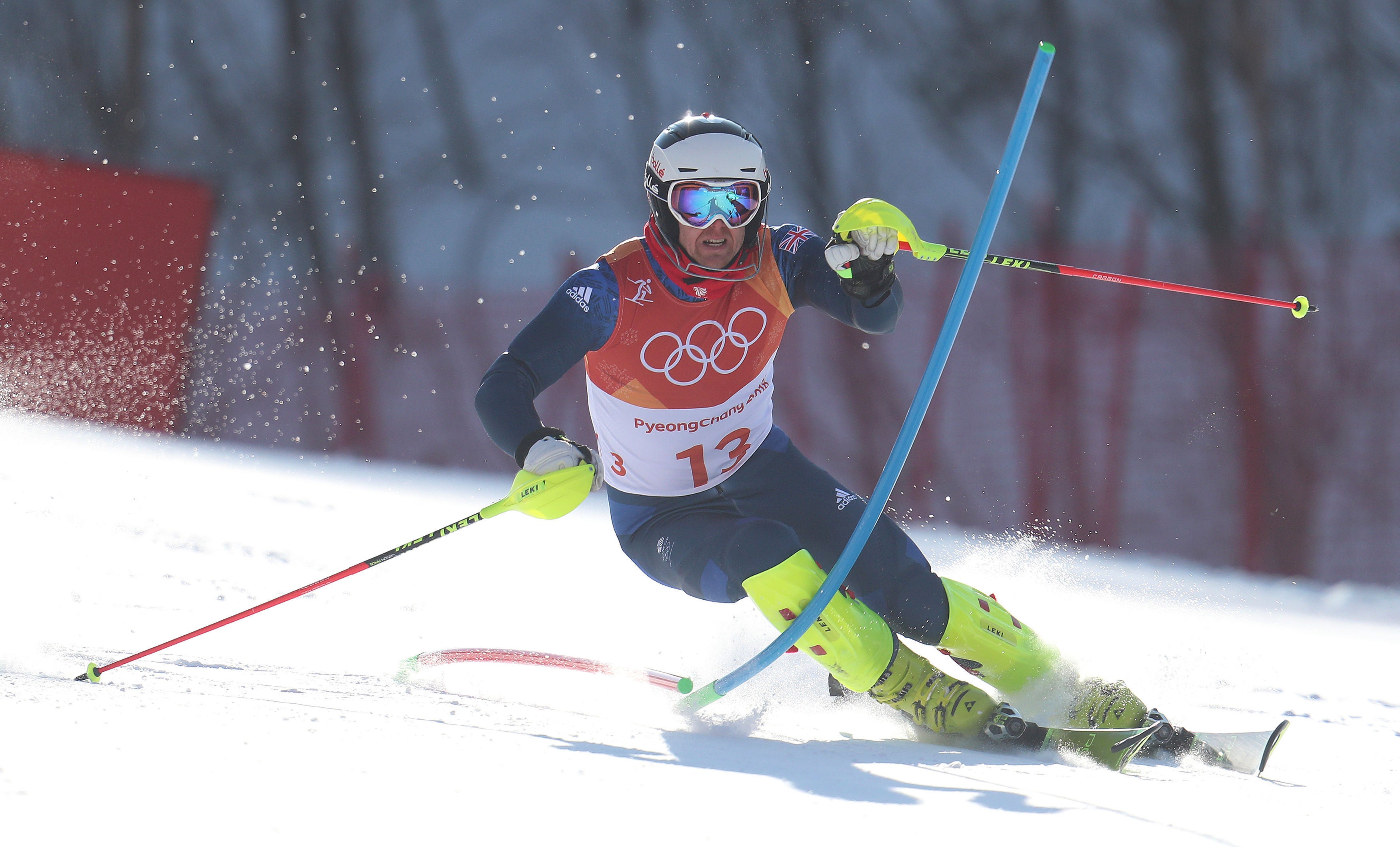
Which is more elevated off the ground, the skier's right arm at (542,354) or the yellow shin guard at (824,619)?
the skier's right arm at (542,354)

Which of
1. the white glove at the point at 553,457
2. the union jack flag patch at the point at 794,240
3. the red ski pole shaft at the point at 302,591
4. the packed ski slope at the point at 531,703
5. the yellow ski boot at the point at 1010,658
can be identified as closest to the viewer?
the packed ski slope at the point at 531,703

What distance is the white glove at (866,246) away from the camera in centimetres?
268

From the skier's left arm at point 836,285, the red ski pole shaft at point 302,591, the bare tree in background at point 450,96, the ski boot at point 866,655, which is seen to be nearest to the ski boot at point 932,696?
the ski boot at point 866,655

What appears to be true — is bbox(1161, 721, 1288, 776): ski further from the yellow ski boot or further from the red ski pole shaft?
the red ski pole shaft

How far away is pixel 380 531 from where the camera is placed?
6.23 meters

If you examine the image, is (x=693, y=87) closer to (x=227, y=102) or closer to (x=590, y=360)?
(x=227, y=102)

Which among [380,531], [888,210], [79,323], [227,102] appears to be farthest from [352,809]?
[227,102]

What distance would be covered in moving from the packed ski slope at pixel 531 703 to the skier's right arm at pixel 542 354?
64 cm

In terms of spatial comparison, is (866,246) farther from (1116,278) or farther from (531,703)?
(531,703)

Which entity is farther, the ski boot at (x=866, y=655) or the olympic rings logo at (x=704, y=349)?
the olympic rings logo at (x=704, y=349)

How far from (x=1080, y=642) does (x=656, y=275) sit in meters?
2.16

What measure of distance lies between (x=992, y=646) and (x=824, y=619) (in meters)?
0.52

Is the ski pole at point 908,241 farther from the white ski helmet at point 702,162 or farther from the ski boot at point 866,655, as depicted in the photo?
the ski boot at point 866,655

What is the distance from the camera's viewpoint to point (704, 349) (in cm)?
288
